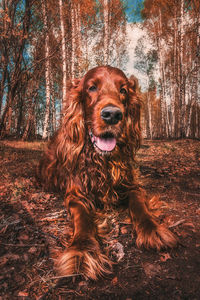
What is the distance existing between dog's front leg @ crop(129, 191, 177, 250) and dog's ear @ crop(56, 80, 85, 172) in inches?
32.1

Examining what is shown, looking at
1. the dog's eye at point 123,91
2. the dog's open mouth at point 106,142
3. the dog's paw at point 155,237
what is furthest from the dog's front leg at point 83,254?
the dog's eye at point 123,91

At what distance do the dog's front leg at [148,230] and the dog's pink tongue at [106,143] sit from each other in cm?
59

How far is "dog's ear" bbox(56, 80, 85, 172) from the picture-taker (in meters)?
2.23

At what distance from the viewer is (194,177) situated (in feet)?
11.1

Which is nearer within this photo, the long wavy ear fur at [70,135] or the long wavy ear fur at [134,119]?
the long wavy ear fur at [70,135]

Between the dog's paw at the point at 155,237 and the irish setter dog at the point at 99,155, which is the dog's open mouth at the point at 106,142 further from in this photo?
the dog's paw at the point at 155,237

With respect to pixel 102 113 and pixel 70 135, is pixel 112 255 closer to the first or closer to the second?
pixel 102 113

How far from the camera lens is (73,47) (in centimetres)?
1065

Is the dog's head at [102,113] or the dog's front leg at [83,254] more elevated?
the dog's head at [102,113]

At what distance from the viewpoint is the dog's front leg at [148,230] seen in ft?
4.69

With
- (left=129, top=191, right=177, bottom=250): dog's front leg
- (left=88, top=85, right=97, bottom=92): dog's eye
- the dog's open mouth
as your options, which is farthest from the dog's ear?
(left=129, top=191, right=177, bottom=250): dog's front leg

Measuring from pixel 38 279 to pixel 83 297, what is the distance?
0.31 m

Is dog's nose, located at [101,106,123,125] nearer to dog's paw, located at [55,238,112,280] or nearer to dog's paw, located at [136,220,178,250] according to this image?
dog's paw, located at [136,220,178,250]

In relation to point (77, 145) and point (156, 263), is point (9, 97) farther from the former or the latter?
point (156, 263)
